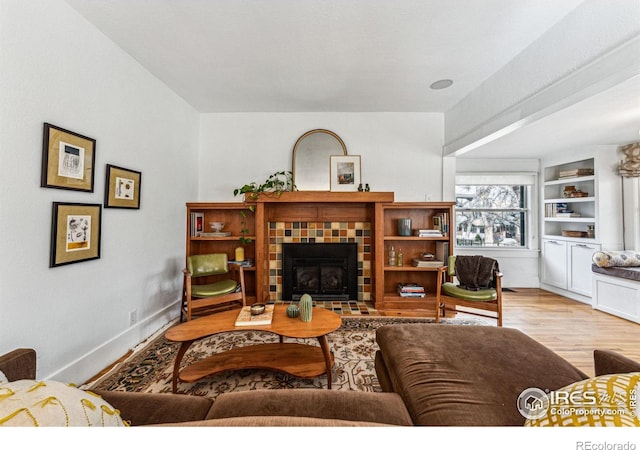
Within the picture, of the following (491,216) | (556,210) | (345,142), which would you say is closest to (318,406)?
Answer: (345,142)

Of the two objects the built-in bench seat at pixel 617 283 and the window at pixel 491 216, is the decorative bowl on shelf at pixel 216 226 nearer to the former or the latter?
the window at pixel 491 216

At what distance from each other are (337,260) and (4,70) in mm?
3210

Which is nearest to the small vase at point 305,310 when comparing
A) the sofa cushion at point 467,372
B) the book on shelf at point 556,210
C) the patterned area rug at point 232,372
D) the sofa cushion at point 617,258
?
the patterned area rug at point 232,372

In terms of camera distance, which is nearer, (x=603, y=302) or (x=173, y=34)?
(x=173, y=34)

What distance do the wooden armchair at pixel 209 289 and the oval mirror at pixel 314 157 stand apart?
56.6 inches

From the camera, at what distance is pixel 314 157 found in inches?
139

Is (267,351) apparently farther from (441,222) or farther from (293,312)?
(441,222)

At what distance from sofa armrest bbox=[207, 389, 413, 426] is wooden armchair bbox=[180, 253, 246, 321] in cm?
181

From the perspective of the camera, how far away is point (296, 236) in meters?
3.64

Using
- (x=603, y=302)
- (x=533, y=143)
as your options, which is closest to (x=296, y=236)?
A: (x=533, y=143)

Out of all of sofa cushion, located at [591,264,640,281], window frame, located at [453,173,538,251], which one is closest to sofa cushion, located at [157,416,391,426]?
sofa cushion, located at [591,264,640,281]

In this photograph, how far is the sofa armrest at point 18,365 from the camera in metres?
0.98

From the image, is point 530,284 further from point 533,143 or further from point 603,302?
point 533,143
